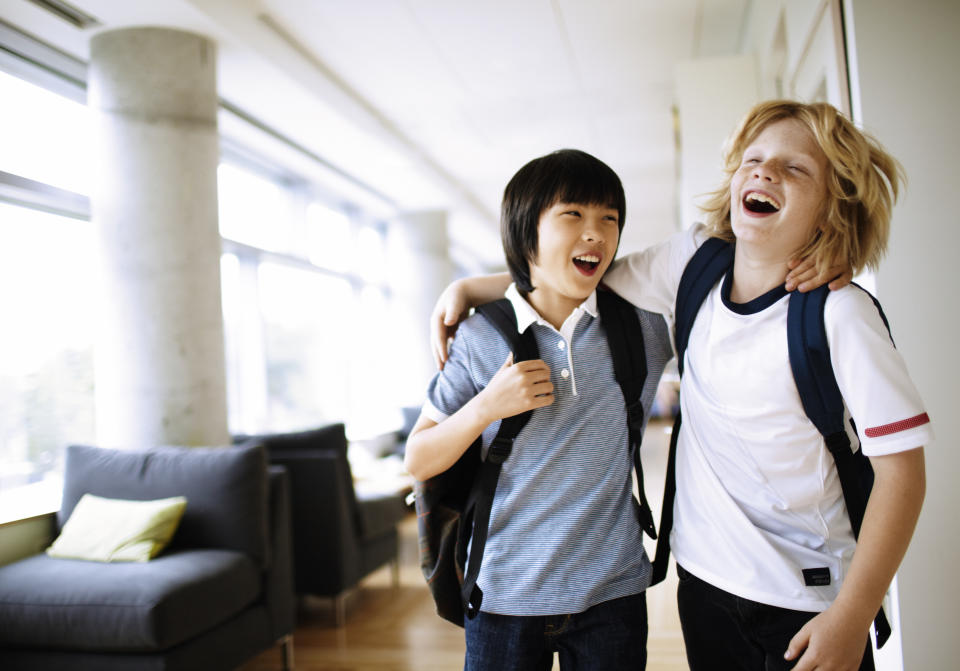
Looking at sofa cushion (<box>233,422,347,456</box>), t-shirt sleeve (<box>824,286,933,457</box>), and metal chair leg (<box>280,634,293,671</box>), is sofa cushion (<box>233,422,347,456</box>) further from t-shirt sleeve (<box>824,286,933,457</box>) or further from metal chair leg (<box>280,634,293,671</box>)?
t-shirt sleeve (<box>824,286,933,457</box>)

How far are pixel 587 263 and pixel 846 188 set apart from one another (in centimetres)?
41

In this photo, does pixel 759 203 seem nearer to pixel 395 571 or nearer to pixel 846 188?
pixel 846 188

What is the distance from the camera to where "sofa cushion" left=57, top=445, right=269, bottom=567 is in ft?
9.25

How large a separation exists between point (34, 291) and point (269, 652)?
6.98 feet

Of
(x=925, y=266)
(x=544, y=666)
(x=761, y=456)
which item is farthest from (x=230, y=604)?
(x=925, y=266)


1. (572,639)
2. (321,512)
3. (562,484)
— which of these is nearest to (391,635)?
(321,512)

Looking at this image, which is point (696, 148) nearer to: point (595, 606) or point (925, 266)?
point (925, 266)

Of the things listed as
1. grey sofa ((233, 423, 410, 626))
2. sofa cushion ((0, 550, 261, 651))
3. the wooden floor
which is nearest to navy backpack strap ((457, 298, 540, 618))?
sofa cushion ((0, 550, 261, 651))

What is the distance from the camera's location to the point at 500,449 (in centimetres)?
115

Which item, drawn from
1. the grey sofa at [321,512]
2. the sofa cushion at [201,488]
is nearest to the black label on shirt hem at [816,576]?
the sofa cushion at [201,488]

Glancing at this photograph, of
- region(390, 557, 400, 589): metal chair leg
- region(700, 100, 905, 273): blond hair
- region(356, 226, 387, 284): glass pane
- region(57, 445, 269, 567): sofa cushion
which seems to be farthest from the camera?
region(356, 226, 387, 284): glass pane

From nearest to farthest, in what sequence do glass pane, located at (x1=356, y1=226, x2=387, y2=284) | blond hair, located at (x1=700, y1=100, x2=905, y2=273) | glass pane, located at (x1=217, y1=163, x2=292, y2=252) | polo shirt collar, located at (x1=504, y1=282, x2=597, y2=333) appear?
blond hair, located at (x1=700, y1=100, x2=905, y2=273) < polo shirt collar, located at (x1=504, y1=282, x2=597, y2=333) < glass pane, located at (x1=217, y1=163, x2=292, y2=252) < glass pane, located at (x1=356, y1=226, x2=387, y2=284)

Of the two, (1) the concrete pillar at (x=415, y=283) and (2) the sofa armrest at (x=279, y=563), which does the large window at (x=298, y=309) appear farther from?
(2) the sofa armrest at (x=279, y=563)

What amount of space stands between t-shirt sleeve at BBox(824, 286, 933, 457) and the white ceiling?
317 centimetres
